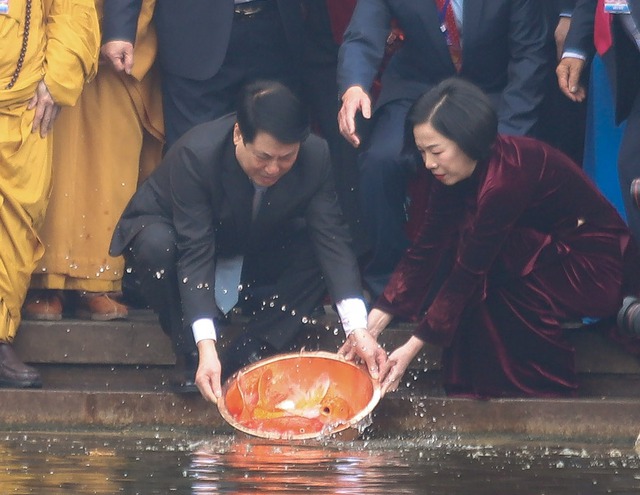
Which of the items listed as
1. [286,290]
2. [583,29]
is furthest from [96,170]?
[583,29]

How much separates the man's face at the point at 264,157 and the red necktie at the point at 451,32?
0.93 meters

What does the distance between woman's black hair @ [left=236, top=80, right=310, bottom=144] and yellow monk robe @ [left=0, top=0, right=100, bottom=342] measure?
2.69 ft

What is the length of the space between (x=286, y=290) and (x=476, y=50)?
1.24m

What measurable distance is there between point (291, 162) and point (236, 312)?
1.14 meters

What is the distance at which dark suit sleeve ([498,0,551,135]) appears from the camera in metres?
6.86

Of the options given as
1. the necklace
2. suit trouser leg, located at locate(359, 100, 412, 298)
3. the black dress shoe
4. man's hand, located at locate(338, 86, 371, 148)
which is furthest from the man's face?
the black dress shoe

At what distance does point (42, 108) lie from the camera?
22.2ft

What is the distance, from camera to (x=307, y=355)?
249 inches

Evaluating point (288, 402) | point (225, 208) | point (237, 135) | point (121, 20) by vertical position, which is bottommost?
point (288, 402)

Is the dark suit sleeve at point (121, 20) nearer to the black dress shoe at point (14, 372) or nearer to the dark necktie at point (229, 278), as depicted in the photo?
the dark necktie at point (229, 278)

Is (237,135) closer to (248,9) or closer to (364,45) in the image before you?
(364,45)

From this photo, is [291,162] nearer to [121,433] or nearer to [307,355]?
[307,355]

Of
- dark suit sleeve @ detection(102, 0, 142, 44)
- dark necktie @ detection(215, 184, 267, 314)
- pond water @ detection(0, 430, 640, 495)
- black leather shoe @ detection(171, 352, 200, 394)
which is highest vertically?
dark suit sleeve @ detection(102, 0, 142, 44)

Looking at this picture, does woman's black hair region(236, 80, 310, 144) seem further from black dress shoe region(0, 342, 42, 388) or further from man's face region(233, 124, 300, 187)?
black dress shoe region(0, 342, 42, 388)
